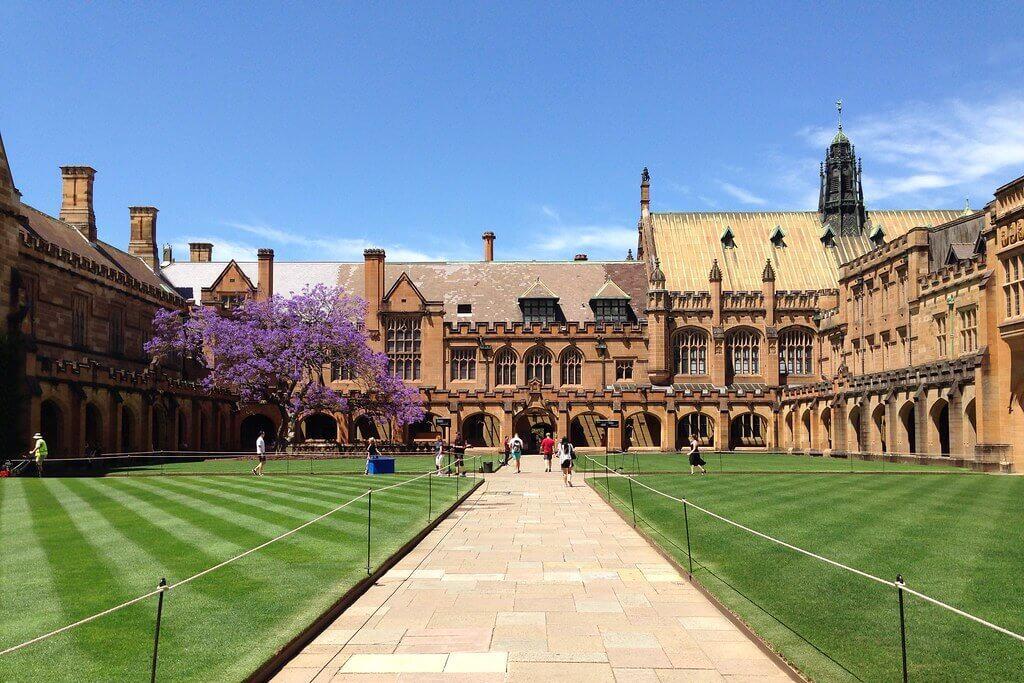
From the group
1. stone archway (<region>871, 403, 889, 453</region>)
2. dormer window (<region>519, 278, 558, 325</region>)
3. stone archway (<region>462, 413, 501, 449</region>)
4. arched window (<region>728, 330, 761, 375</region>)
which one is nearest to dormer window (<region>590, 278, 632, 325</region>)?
dormer window (<region>519, 278, 558, 325</region>)

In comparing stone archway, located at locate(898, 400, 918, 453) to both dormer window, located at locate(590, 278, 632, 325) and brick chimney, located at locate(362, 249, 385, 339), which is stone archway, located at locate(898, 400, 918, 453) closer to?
dormer window, located at locate(590, 278, 632, 325)

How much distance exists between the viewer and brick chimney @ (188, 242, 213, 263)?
3270 inches

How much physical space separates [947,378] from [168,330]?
45879 mm

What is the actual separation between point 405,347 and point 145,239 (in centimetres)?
2252

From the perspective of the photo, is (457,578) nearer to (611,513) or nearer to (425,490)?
(611,513)

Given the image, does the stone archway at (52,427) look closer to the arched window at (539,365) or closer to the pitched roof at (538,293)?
the arched window at (539,365)

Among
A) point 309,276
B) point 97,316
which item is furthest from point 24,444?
point 309,276

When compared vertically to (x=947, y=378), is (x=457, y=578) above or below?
below

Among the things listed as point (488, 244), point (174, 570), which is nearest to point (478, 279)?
point (488, 244)

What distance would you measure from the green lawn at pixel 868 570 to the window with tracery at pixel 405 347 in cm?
4725

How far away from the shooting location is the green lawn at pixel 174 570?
9672 mm

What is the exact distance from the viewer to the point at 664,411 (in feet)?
221

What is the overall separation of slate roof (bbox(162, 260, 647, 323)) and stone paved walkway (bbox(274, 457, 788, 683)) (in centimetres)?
5779

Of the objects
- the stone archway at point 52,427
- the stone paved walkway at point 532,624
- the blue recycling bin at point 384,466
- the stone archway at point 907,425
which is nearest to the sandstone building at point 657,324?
the stone archway at point 907,425
